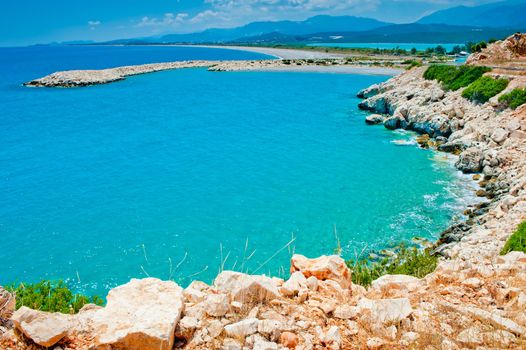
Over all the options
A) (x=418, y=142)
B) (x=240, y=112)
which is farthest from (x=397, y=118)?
(x=240, y=112)

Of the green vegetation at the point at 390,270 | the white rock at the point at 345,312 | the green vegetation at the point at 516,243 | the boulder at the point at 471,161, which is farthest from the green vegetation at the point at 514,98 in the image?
the white rock at the point at 345,312

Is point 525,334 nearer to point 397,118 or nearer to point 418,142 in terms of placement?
point 418,142

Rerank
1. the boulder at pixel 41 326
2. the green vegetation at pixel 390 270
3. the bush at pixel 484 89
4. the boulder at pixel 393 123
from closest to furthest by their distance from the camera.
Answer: the boulder at pixel 41 326, the green vegetation at pixel 390 270, the bush at pixel 484 89, the boulder at pixel 393 123

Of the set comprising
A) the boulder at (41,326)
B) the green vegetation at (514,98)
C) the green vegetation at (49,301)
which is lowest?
the green vegetation at (49,301)

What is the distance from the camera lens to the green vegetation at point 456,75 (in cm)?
4184

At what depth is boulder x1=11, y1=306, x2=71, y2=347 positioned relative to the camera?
5277 mm

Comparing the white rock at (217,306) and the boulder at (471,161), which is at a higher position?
the white rock at (217,306)

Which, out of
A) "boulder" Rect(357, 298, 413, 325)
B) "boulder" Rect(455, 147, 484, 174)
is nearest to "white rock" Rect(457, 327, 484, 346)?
"boulder" Rect(357, 298, 413, 325)

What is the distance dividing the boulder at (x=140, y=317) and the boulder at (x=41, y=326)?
55 cm

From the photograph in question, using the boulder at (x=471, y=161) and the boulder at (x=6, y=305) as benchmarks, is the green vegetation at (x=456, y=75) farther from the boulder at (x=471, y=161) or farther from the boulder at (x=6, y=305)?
the boulder at (x=6, y=305)

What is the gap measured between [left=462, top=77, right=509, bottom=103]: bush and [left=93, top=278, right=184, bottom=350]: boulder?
→ 3870 cm

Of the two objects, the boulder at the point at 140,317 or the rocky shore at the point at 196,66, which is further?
the rocky shore at the point at 196,66

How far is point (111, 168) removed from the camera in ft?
105

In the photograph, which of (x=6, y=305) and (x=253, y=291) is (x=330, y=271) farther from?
(x=6, y=305)
